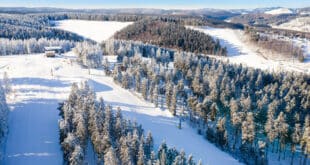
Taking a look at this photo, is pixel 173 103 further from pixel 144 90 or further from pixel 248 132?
pixel 248 132

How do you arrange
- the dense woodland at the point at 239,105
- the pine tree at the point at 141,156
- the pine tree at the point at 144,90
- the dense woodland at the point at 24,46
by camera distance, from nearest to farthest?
the pine tree at the point at 141,156 < the dense woodland at the point at 239,105 < the pine tree at the point at 144,90 < the dense woodland at the point at 24,46

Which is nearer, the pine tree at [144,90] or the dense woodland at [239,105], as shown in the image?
the dense woodland at [239,105]

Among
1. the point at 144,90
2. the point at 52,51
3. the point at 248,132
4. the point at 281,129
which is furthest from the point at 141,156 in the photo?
the point at 52,51

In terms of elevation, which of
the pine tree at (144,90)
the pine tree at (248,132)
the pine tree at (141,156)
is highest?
the pine tree at (144,90)

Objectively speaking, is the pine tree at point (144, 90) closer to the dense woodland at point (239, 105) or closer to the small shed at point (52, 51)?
A: the dense woodland at point (239, 105)

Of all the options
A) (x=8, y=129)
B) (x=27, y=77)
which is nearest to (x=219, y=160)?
(x=8, y=129)

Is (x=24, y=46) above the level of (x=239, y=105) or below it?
above

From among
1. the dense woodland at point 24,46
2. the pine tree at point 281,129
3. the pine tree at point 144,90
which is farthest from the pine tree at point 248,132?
the dense woodland at point 24,46
